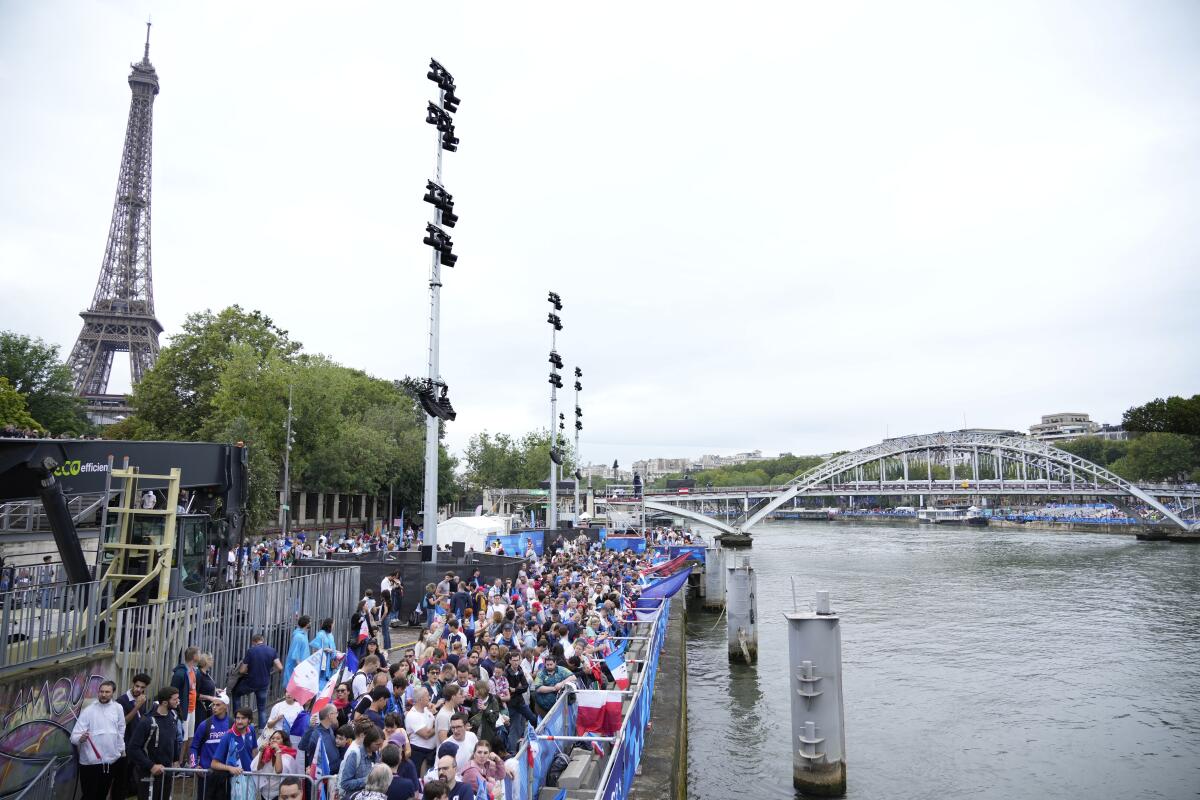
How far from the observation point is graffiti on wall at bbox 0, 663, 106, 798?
708 cm

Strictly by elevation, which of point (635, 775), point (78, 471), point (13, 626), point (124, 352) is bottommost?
point (635, 775)

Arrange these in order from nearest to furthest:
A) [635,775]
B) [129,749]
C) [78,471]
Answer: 1. [129,749]
2. [635,775]
3. [78,471]

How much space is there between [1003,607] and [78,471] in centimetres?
3811

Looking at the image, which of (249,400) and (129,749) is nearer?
(129,749)

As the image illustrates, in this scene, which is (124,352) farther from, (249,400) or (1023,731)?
(1023,731)

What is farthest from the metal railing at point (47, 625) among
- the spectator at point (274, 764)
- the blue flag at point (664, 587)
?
the blue flag at point (664, 587)

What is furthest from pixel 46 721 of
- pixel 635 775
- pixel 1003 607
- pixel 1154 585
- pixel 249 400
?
pixel 1154 585

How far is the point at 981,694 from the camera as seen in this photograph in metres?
20.9

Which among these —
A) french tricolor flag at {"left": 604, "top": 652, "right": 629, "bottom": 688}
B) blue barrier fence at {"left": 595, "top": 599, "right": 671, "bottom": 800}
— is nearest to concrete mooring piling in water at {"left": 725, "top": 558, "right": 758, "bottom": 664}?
french tricolor flag at {"left": 604, "top": 652, "right": 629, "bottom": 688}

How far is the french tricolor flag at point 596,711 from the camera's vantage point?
9.66m

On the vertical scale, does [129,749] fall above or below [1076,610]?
above

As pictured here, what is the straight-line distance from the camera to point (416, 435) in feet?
205

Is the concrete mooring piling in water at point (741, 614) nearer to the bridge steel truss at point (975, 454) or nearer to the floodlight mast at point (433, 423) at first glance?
the floodlight mast at point (433, 423)

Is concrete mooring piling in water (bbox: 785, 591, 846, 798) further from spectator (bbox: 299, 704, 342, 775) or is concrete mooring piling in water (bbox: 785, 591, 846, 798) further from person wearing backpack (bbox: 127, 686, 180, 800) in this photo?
person wearing backpack (bbox: 127, 686, 180, 800)
